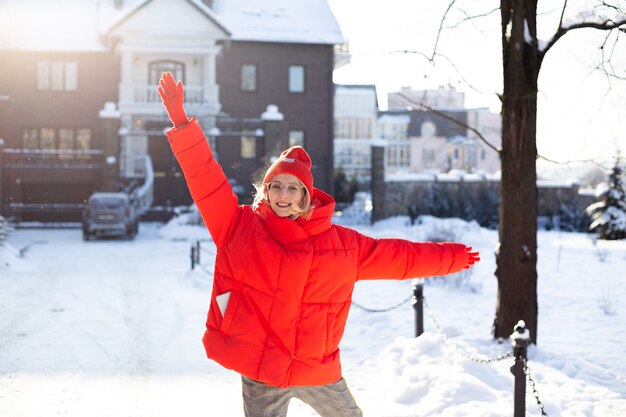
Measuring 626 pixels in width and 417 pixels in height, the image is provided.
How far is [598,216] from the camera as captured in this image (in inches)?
931

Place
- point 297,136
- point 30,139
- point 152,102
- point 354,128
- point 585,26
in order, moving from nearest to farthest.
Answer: point 585,26 → point 152,102 → point 30,139 → point 297,136 → point 354,128

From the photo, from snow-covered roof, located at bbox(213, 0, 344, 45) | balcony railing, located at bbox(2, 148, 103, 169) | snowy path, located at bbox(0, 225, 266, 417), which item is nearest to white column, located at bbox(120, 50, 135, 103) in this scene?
balcony railing, located at bbox(2, 148, 103, 169)

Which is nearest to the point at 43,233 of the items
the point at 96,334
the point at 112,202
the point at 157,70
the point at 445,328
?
the point at 112,202

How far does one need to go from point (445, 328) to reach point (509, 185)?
6.73 ft

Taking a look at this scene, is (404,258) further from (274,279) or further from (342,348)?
(342,348)

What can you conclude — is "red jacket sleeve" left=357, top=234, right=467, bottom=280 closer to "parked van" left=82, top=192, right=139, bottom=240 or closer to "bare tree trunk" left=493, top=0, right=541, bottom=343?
"bare tree trunk" left=493, top=0, right=541, bottom=343

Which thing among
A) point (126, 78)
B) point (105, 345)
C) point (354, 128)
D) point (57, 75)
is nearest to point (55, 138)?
point (57, 75)

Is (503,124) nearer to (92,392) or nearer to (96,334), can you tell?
(92,392)

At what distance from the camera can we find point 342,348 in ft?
28.1

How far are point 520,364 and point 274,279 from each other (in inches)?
82.5

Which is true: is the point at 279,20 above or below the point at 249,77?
above

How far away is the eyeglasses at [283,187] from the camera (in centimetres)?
351

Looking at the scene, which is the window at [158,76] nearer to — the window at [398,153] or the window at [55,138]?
the window at [55,138]

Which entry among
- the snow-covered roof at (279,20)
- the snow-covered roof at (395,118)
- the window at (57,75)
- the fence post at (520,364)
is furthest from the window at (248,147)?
the snow-covered roof at (395,118)
